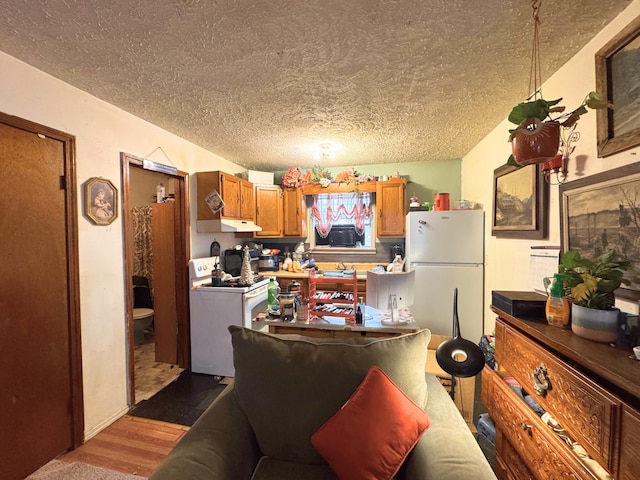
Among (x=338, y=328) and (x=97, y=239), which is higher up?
(x=97, y=239)

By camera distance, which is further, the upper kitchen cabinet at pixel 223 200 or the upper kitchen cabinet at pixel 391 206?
the upper kitchen cabinet at pixel 391 206

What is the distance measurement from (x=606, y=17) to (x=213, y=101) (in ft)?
7.32

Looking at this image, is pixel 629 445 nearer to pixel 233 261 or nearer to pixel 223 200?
pixel 223 200

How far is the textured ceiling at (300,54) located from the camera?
4.01 ft

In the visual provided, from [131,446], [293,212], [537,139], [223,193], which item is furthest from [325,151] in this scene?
[131,446]

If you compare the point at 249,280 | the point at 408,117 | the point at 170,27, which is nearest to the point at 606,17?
the point at 408,117

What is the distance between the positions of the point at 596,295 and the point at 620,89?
0.92 metres

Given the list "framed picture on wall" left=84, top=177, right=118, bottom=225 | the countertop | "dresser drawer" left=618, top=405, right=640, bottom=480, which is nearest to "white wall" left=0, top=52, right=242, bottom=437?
"framed picture on wall" left=84, top=177, right=118, bottom=225

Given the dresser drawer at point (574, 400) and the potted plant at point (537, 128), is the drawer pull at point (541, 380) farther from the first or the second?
the potted plant at point (537, 128)

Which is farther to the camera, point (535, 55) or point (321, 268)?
point (321, 268)

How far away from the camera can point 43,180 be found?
1.72 meters

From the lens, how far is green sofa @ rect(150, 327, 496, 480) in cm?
102

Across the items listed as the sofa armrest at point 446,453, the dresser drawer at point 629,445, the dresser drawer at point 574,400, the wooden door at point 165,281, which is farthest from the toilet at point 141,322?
the dresser drawer at point 629,445

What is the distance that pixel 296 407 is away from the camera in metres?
1.15
